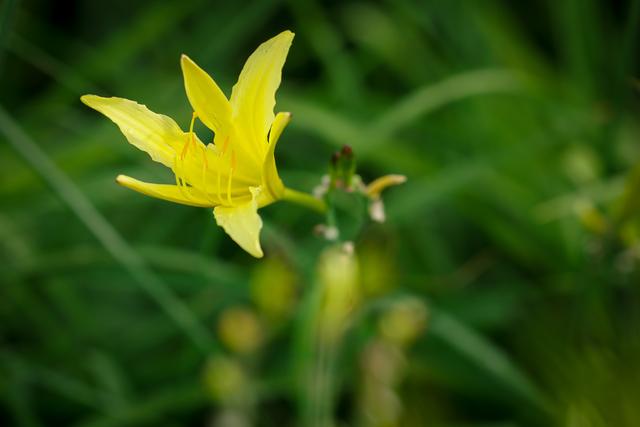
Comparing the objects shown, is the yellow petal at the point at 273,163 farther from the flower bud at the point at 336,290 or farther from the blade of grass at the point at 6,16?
the blade of grass at the point at 6,16

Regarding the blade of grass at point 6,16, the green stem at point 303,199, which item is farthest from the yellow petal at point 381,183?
the blade of grass at point 6,16

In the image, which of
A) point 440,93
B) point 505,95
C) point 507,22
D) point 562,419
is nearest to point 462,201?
point 440,93

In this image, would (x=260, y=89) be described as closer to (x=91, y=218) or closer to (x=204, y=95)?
(x=204, y=95)

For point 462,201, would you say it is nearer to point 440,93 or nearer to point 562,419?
point 440,93

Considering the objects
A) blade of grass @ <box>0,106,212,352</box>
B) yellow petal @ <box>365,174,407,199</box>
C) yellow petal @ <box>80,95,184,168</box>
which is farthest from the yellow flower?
blade of grass @ <box>0,106,212,352</box>

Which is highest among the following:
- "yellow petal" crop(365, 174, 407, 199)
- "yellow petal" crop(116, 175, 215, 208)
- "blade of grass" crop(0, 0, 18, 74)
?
"blade of grass" crop(0, 0, 18, 74)

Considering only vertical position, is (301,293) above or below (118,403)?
above

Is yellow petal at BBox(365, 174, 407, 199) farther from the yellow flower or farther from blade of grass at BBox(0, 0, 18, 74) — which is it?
blade of grass at BBox(0, 0, 18, 74)

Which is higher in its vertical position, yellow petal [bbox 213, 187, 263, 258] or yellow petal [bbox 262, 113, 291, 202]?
yellow petal [bbox 262, 113, 291, 202]
